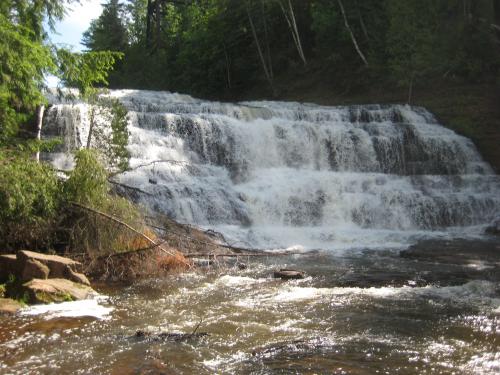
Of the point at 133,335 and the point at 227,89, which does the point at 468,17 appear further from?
the point at 133,335

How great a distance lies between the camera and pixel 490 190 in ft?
62.0

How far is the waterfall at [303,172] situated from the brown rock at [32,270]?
6.29 metres

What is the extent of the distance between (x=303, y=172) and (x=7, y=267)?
1247 centimetres

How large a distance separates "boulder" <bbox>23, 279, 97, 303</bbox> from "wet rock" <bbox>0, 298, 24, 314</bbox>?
10.8 inches

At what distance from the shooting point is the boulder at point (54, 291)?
818cm

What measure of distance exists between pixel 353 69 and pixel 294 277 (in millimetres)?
25077

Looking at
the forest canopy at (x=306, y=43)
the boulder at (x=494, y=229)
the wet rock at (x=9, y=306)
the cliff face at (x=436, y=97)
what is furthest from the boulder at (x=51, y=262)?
the forest canopy at (x=306, y=43)

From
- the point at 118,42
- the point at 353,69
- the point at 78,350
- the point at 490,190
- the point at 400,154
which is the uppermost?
the point at 118,42

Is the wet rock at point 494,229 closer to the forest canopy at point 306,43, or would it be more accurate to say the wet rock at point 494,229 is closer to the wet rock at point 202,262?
the wet rock at point 202,262

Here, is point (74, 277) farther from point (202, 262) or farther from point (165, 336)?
point (165, 336)

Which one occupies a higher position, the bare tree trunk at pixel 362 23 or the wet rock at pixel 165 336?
the bare tree trunk at pixel 362 23

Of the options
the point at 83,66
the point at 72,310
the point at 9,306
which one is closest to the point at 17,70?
the point at 83,66

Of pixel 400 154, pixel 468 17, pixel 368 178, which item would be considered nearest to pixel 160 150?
pixel 368 178

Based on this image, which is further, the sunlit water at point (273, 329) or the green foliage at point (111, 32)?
the green foliage at point (111, 32)
